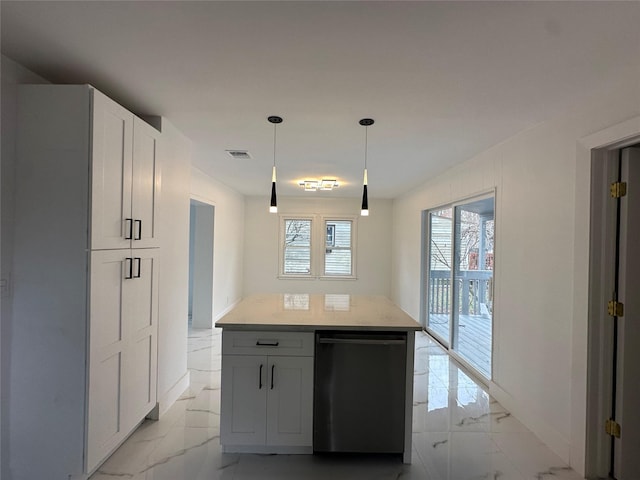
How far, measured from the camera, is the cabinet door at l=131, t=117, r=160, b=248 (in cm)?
233

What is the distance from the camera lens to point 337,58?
1.79 m

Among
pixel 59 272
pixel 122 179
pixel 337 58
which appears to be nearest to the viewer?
pixel 337 58

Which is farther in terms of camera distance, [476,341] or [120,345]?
[476,341]

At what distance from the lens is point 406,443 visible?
2.30 metres

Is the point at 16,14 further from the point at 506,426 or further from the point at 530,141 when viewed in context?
the point at 506,426

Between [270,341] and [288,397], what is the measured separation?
0.38 metres

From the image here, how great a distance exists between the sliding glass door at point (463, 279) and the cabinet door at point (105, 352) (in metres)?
3.21

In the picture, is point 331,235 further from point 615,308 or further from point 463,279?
point 615,308

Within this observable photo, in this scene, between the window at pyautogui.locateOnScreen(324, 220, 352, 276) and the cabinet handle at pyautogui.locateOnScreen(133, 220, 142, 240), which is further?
the window at pyautogui.locateOnScreen(324, 220, 352, 276)

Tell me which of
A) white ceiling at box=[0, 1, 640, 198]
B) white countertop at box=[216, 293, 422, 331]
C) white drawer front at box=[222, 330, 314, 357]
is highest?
white ceiling at box=[0, 1, 640, 198]

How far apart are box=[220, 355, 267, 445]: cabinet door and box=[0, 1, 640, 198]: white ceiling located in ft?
5.64

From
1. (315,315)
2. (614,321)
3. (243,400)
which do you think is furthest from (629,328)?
(243,400)

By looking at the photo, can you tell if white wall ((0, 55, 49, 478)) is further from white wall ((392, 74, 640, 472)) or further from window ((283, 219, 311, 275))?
window ((283, 219, 311, 275))

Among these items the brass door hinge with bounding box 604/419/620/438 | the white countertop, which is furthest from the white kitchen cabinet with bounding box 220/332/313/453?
the brass door hinge with bounding box 604/419/620/438
